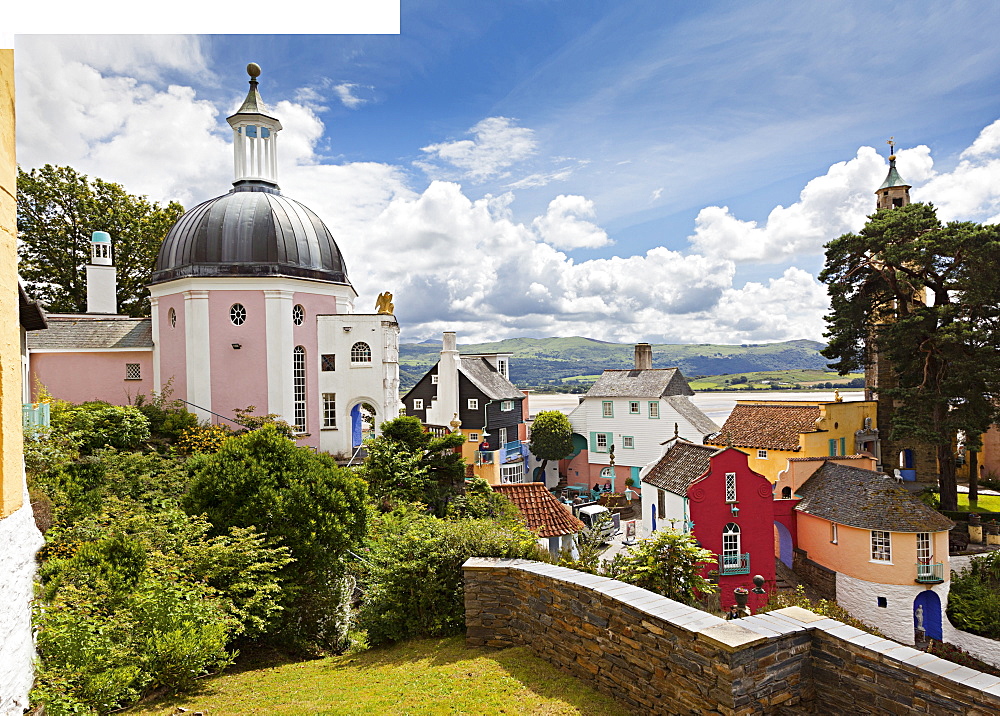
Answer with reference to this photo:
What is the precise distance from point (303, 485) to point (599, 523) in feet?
20.4

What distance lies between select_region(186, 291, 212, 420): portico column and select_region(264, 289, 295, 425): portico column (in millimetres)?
2236

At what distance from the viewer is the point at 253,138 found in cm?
2523

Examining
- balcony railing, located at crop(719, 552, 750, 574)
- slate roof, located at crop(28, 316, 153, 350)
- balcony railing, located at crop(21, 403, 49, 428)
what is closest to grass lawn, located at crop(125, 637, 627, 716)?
balcony railing, located at crop(21, 403, 49, 428)

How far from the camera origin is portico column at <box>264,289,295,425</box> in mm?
22797

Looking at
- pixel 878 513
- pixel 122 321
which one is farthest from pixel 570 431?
pixel 122 321

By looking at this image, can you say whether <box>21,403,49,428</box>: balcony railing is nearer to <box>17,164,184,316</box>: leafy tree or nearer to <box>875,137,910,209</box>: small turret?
<box>17,164,184,316</box>: leafy tree

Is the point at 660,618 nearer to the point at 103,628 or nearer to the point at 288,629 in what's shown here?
the point at 103,628

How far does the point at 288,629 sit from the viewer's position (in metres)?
10.9

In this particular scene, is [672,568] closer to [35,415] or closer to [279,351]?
[35,415]

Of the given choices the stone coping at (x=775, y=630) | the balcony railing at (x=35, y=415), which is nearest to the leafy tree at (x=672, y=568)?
the stone coping at (x=775, y=630)

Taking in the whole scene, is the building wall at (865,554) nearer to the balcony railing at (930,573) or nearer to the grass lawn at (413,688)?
the balcony railing at (930,573)

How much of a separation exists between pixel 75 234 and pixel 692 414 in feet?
124

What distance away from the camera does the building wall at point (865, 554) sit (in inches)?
789

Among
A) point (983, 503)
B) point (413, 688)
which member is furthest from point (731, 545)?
point (983, 503)
